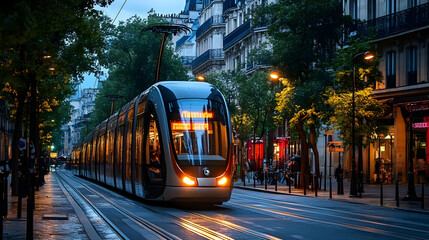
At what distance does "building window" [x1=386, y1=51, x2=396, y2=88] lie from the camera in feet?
139

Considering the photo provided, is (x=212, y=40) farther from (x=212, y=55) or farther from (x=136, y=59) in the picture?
(x=136, y=59)

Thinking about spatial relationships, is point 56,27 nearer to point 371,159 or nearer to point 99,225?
point 99,225

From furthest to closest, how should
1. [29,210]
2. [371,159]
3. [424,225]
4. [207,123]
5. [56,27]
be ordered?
[371,159], [207,123], [424,225], [56,27], [29,210]

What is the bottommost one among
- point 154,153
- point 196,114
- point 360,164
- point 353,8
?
point 360,164

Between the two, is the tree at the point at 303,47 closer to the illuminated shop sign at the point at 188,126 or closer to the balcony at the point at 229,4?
the illuminated shop sign at the point at 188,126

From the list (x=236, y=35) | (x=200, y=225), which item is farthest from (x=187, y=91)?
(x=236, y=35)

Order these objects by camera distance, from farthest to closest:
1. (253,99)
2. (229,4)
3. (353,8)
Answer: (229,4)
(253,99)
(353,8)

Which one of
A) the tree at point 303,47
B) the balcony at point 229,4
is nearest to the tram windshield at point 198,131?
the tree at point 303,47

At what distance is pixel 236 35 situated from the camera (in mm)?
79250

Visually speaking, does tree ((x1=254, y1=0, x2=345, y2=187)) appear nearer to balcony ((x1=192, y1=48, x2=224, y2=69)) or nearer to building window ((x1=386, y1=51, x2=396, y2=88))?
building window ((x1=386, y1=51, x2=396, y2=88))

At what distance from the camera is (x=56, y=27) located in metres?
15.7

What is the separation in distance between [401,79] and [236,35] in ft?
129

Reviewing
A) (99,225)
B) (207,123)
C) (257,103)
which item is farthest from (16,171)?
(257,103)

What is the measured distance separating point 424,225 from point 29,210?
9.46 m
